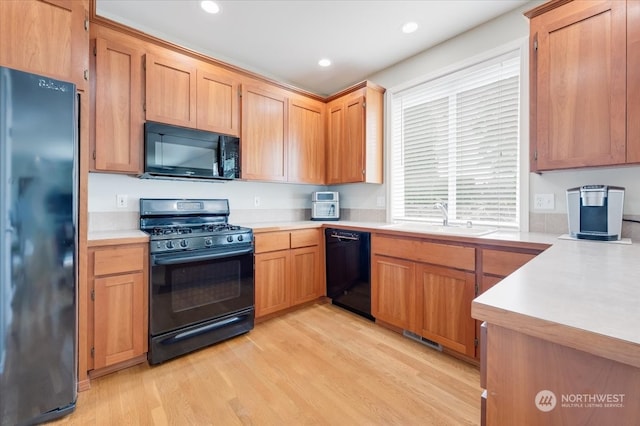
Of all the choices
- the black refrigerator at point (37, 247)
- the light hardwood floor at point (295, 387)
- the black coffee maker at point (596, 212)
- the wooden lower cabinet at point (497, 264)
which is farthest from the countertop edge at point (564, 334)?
the black refrigerator at point (37, 247)

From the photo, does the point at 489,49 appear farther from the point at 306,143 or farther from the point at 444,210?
the point at 306,143

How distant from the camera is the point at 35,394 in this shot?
1439 millimetres

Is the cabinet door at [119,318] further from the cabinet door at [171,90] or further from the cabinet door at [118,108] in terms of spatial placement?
the cabinet door at [171,90]

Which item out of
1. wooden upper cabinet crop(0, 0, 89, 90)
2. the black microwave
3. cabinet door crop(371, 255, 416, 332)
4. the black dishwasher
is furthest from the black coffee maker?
wooden upper cabinet crop(0, 0, 89, 90)

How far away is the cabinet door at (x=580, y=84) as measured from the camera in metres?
1.56

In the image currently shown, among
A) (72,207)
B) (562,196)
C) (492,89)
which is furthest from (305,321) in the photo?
(492,89)

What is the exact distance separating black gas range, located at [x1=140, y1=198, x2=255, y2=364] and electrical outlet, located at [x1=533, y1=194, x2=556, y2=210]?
2.33 meters

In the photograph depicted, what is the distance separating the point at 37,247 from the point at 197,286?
98cm

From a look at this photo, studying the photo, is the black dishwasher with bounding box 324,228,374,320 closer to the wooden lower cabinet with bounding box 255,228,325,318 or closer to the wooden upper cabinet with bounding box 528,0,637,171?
the wooden lower cabinet with bounding box 255,228,325,318

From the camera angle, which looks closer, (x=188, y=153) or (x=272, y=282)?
(x=188, y=153)

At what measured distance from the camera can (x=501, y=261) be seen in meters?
1.82

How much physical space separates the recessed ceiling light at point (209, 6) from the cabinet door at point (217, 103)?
1.51ft

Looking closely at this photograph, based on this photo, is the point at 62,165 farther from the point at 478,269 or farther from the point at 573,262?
the point at 478,269

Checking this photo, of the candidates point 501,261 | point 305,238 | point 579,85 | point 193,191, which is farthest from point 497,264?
point 193,191
